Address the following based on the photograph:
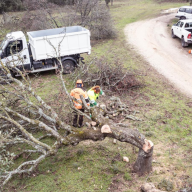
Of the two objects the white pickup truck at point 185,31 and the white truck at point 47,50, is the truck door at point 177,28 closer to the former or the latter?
the white pickup truck at point 185,31

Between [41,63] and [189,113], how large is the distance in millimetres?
7521

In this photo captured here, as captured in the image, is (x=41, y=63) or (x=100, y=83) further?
(x=41, y=63)

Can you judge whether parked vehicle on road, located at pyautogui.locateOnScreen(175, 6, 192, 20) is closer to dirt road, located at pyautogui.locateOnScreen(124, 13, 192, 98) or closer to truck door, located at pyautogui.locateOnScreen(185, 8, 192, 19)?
truck door, located at pyautogui.locateOnScreen(185, 8, 192, 19)

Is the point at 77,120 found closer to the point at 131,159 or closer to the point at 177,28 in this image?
the point at 131,159

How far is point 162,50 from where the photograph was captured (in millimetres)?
14969

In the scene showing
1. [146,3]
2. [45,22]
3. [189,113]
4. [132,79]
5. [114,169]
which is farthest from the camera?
[146,3]

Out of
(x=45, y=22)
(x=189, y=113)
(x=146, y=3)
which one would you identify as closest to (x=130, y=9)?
(x=146, y=3)

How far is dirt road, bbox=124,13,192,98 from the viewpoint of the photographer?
36.3ft

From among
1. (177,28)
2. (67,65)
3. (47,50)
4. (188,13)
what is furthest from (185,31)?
(47,50)

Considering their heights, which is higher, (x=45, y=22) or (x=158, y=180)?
(x=45, y=22)

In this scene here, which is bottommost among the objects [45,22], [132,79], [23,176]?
[23,176]

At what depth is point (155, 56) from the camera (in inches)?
550

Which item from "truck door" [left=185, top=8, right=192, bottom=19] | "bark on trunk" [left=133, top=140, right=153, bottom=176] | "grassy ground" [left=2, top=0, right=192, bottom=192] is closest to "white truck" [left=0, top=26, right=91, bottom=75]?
"grassy ground" [left=2, top=0, right=192, bottom=192]

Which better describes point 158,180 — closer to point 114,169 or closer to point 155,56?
point 114,169
